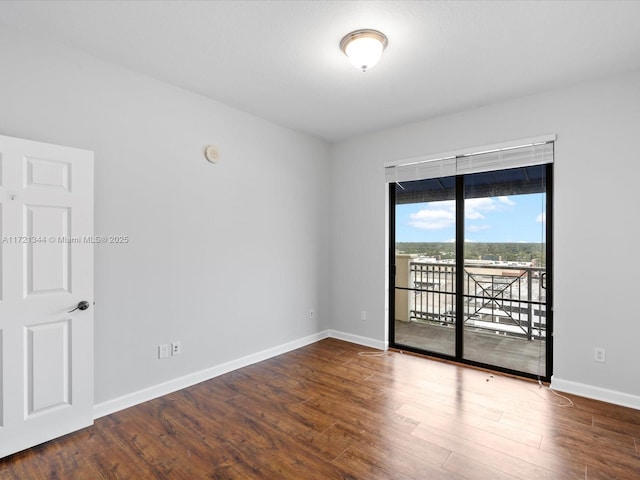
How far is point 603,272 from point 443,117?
7.02 feet

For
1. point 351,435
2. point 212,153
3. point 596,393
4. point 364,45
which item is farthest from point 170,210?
point 596,393

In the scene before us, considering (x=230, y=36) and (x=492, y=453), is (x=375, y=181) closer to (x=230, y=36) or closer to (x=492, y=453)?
(x=230, y=36)

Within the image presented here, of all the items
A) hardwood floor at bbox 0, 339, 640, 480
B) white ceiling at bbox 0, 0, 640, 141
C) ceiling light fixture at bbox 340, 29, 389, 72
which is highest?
white ceiling at bbox 0, 0, 640, 141

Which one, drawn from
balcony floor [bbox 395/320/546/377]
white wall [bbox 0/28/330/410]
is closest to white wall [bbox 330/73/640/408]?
balcony floor [bbox 395/320/546/377]

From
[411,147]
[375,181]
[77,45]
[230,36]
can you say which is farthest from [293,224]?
[77,45]

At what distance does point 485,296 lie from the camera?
367cm

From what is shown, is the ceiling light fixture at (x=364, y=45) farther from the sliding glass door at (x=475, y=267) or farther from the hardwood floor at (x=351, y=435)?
the hardwood floor at (x=351, y=435)

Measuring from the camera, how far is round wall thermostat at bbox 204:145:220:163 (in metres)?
3.33

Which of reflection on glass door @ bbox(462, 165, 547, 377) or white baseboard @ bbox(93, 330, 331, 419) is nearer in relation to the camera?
white baseboard @ bbox(93, 330, 331, 419)

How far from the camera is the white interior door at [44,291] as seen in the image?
7.00 ft

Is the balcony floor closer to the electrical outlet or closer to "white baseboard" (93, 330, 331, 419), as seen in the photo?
"white baseboard" (93, 330, 331, 419)

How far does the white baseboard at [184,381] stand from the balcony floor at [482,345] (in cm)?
137

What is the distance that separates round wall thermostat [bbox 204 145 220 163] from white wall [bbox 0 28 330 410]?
71 millimetres

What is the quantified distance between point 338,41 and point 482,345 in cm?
330
